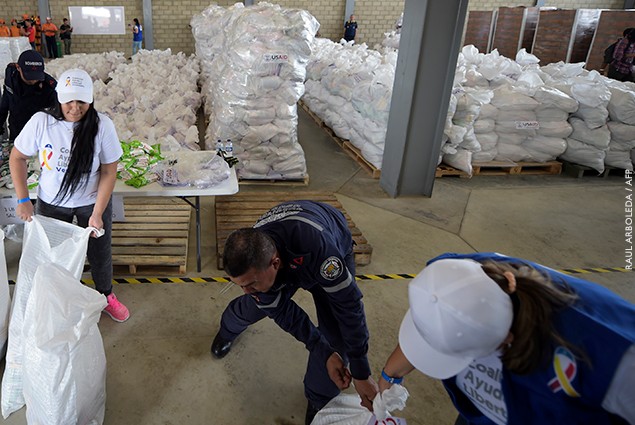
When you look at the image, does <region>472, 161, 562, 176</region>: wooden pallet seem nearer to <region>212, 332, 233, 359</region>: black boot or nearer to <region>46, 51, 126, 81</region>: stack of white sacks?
<region>212, 332, 233, 359</region>: black boot

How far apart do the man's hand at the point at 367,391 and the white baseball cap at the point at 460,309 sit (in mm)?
767

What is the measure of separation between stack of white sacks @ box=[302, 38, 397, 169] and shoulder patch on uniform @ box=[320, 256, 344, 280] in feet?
13.2

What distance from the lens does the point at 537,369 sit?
1.12m

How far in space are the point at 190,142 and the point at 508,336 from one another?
4551 mm

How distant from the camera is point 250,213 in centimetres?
418

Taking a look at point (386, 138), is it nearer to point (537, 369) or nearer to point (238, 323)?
point (238, 323)


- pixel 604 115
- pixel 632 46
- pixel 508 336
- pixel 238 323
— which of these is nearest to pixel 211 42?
pixel 604 115

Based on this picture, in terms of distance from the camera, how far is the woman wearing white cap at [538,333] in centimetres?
105

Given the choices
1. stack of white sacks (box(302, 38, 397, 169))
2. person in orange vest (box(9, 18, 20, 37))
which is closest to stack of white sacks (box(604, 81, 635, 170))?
stack of white sacks (box(302, 38, 397, 169))

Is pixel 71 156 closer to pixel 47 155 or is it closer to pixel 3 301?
pixel 47 155

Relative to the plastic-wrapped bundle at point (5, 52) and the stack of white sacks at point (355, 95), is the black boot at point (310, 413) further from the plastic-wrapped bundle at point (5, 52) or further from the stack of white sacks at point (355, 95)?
the plastic-wrapped bundle at point (5, 52)

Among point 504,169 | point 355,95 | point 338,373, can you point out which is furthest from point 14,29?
point 338,373

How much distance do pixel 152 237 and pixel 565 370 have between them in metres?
3.30

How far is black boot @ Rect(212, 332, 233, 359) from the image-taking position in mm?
2705
